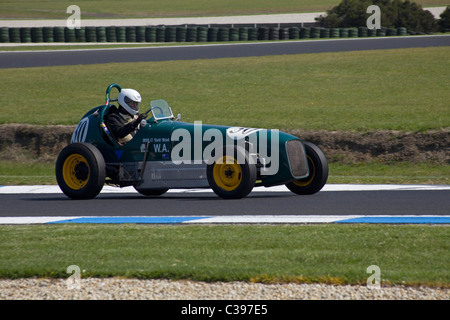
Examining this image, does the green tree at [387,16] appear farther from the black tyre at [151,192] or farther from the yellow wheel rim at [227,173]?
the yellow wheel rim at [227,173]

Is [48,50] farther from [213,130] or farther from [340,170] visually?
[213,130]

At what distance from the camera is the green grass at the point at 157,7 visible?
69.0 metres

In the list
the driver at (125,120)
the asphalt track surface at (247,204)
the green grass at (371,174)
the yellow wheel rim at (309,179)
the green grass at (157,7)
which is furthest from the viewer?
the green grass at (157,7)

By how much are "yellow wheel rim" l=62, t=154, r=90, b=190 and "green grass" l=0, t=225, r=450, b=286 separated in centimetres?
262

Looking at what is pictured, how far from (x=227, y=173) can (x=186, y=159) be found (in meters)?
0.74

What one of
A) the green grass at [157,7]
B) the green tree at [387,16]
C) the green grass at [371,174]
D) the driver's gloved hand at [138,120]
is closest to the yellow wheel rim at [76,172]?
the driver's gloved hand at [138,120]

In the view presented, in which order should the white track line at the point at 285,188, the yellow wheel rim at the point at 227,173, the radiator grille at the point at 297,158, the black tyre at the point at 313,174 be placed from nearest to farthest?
the yellow wheel rim at the point at 227,173
the radiator grille at the point at 297,158
the black tyre at the point at 313,174
the white track line at the point at 285,188

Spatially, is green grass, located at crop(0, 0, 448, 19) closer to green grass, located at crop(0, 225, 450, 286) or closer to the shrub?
the shrub

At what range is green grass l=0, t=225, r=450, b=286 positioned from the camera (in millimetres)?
6816

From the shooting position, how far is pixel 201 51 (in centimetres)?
3572

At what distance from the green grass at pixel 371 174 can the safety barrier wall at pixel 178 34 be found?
80.6 ft

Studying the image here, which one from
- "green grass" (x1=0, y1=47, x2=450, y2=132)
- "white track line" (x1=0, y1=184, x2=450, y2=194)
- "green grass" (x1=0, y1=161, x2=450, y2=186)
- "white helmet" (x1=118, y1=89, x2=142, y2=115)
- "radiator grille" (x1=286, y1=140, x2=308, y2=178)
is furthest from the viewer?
"green grass" (x1=0, y1=47, x2=450, y2=132)

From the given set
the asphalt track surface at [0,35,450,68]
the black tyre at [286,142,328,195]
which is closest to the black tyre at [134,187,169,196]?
the black tyre at [286,142,328,195]
